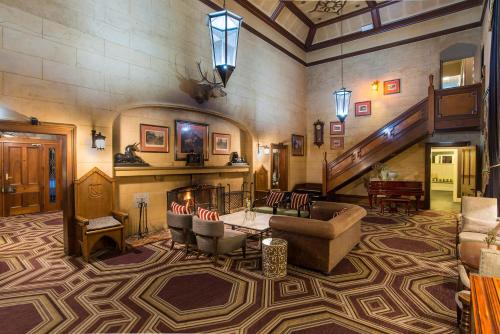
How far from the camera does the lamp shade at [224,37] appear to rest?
4117 mm

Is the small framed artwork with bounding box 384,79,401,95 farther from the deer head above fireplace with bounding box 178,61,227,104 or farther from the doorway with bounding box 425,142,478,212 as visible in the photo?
the deer head above fireplace with bounding box 178,61,227,104

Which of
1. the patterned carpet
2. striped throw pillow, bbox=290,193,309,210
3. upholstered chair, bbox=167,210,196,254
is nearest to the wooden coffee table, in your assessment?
the patterned carpet

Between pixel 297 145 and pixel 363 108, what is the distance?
9.14 feet

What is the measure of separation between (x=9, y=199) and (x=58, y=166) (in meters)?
1.52

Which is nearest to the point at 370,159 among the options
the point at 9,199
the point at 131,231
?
the point at 131,231

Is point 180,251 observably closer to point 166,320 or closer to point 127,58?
point 166,320

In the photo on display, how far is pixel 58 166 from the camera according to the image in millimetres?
8703

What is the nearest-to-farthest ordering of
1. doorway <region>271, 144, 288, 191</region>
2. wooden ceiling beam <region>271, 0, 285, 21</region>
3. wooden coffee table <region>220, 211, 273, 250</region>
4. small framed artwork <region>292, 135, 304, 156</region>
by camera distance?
wooden coffee table <region>220, 211, 273, 250</region>
wooden ceiling beam <region>271, 0, 285, 21</region>
doorway <region>271, 144, 288, 191</region>
small framed artwork <region>292, 135, 304, 156</region>

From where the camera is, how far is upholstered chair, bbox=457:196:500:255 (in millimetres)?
4281

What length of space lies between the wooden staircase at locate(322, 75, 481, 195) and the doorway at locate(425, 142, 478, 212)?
141 cm

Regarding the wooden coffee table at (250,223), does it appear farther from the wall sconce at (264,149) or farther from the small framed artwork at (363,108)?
the small framed artwork at (363,108)

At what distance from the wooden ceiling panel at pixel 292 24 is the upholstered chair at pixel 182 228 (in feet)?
25.0

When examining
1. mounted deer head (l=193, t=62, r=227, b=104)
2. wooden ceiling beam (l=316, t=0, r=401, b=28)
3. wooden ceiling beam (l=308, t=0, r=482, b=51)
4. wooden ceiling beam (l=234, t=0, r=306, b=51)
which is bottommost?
mounted deer head (l=193, t=62, r=227, b=104)

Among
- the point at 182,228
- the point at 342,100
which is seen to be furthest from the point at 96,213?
the point at 342,100
